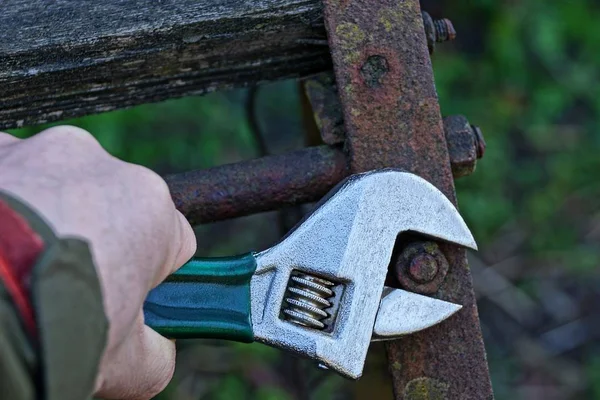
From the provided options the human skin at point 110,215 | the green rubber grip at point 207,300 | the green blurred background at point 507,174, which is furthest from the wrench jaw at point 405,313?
the green blurred background at point 507,174

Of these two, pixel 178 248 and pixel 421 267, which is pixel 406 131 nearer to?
pixel 421 267

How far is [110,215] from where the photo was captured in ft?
1.82

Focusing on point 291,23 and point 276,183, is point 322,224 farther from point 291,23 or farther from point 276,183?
point 291,23

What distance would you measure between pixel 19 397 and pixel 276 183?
41cm

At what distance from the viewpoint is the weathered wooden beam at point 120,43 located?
2.61 ft

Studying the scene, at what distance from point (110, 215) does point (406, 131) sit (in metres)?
0.36

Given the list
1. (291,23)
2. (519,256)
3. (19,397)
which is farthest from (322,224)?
(519,256)

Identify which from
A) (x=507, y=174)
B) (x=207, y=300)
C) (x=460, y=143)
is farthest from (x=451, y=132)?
(x=507, y=174)

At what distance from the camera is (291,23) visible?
0.84m

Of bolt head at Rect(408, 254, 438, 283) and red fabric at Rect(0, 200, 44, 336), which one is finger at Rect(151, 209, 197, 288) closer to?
red fabric at Rect(0, 200, 44, 336)

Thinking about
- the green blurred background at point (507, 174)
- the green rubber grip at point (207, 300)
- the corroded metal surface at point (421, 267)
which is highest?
the corroded metal surface at point (421, 267)

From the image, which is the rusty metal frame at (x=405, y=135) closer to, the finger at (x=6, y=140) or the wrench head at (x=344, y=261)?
the wrench head at (x=344, y=261)

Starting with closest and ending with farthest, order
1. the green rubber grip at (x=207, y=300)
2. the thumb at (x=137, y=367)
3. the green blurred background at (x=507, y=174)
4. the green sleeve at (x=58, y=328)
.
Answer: the green sleeve at (x=58, y=328) < the thumb at (x=137, y=367) < the green rubber grip at (x=207, y=300) < the green blurred background at (x=507, y=174)

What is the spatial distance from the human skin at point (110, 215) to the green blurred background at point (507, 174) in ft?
4.06
